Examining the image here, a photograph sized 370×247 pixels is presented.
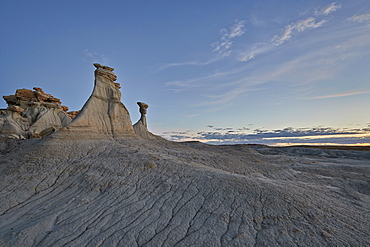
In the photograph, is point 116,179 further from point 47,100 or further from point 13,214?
point 47,100

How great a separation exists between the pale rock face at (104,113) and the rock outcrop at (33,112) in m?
18.9

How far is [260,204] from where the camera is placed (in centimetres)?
575

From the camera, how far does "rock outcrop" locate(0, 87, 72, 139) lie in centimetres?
3097

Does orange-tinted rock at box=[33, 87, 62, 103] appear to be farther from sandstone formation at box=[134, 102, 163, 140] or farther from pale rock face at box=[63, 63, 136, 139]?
pale rock face at box=[63, 63, 136, 139]

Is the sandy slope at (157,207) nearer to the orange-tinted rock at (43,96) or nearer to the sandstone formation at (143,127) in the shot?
the sandstone formation at (143,127)

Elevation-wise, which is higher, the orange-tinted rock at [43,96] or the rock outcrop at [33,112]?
the orange-tinted rock at [43,96]

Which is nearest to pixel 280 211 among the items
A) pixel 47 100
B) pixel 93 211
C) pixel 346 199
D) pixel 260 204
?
pixel 260 204

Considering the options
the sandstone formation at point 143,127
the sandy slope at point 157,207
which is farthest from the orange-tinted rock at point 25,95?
the sandy slope at point 157,207

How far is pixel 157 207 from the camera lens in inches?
238

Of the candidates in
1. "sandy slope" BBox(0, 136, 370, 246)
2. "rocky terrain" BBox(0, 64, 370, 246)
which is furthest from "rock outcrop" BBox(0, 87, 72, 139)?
"sandy slope" BBox(0, 136, 370, 246)

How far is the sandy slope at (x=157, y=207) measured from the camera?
4.71 meters

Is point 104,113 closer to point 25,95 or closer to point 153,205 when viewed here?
point 153,205

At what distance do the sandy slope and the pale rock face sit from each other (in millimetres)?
2961

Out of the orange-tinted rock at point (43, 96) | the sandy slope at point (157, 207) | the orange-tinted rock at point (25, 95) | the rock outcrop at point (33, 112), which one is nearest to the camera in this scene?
the sandy slope at point (157, 207)
